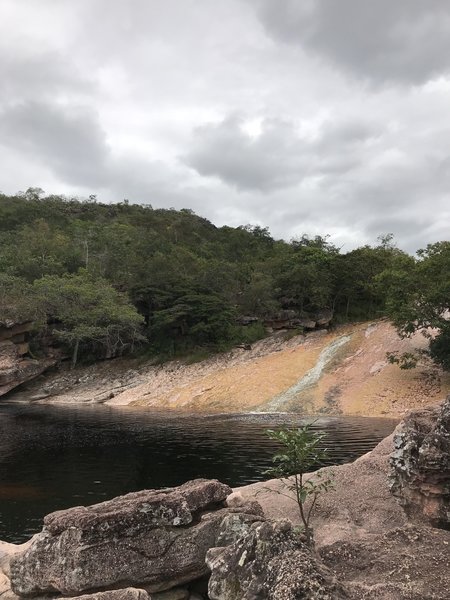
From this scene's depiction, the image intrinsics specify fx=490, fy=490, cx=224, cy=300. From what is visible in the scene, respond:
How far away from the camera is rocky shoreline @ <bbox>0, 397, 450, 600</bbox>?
259 inches

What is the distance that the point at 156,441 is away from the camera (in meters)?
29.1

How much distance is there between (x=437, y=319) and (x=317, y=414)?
12.8 meters

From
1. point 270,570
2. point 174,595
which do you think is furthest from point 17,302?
point 270,570

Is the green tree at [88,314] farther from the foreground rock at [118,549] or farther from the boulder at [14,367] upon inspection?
the foreground rock at [118,549]

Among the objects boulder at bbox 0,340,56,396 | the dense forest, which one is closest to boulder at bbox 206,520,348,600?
the dense forest

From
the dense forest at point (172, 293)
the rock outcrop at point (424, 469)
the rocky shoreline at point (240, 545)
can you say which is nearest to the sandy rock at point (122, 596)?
the rocky shoreline at point (240, 545)

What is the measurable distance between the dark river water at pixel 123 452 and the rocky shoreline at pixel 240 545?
5656 mm

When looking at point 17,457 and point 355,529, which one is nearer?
point 355,529

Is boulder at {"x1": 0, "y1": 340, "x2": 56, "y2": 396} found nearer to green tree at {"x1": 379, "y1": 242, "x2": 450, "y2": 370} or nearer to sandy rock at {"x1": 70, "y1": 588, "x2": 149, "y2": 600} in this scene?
green tree at {"x1": 379, "y1": 242, "x2": 450, "y2": 370}

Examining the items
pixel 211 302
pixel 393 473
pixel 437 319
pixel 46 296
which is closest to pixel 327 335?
pixel 211 302

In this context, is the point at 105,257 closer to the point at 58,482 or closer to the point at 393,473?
the point at 58,482

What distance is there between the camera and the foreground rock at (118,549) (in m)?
9.22

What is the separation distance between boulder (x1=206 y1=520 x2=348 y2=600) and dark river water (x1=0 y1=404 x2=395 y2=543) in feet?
31.3

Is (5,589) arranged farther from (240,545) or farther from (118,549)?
(240,545)
